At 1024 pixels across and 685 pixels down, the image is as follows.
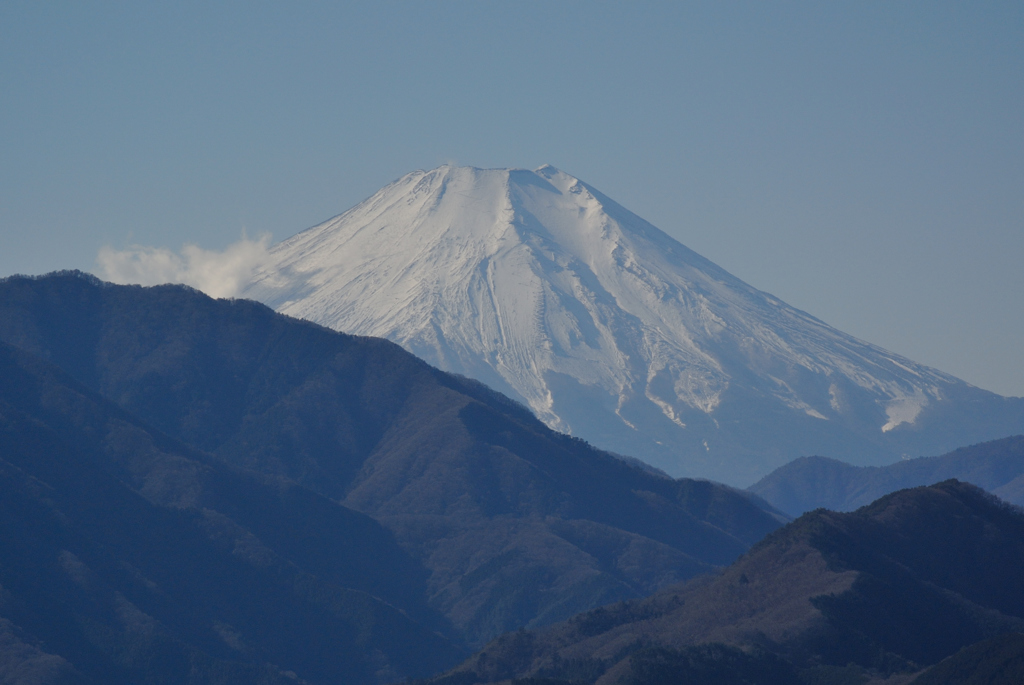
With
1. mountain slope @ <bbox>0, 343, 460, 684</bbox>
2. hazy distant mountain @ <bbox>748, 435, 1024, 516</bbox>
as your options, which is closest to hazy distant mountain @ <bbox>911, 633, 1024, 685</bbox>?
mountain slope @ <bbox>0, 343, 460, 684</bbox>

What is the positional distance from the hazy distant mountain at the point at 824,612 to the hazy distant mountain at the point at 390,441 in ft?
79.9

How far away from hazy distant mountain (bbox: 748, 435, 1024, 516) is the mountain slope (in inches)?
3267

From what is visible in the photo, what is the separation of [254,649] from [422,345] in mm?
116881

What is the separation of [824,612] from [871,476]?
4521 inches

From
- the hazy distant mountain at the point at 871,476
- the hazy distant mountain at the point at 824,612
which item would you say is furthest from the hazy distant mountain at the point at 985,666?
the hazy distant mountain at the point at 871,476

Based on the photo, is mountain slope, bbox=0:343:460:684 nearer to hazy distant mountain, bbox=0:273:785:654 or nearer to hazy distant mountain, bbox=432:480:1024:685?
hazy distant mountain, bbox=0:273:785:654

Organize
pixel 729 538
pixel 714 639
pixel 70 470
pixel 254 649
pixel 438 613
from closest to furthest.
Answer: pixel 714 639, pixel 254 649, pixel 70 470, pixel 438 613, pixel 729 538

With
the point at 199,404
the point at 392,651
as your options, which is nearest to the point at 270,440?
the point at 199,404

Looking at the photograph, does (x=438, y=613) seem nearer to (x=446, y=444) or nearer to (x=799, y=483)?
(x=446, y=444)

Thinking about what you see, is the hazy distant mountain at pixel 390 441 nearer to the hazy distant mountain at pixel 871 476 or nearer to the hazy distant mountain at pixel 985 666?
the hazy distant mountain at pixel 985 666

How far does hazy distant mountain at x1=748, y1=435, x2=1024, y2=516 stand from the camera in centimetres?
17038

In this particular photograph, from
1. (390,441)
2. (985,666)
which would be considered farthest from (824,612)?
(390,441)

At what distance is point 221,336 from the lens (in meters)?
124

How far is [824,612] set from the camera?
6388 centimetres
